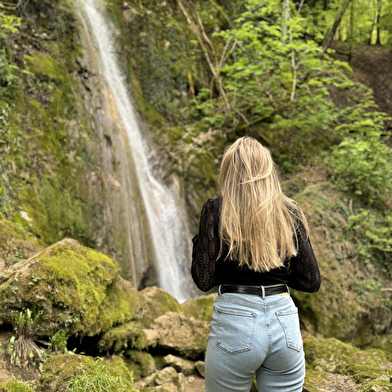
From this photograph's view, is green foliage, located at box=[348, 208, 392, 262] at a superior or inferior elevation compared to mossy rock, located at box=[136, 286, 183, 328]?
inferior

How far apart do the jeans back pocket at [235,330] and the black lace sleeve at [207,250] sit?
7.4 inches

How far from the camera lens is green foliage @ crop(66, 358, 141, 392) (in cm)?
238

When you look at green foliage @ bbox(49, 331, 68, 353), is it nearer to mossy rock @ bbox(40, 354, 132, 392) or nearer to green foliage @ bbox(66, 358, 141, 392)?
mossy rock @ bbox(40, 354, 132, 392)

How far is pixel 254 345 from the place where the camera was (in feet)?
4.97

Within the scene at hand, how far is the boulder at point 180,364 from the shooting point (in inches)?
167

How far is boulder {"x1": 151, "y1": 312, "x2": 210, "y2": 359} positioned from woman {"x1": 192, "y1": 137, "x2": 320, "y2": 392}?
3115mm

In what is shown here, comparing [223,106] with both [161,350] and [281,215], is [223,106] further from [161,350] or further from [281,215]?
[281,215]

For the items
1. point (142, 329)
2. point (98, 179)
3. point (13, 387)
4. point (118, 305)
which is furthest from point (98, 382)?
point (98, 179)

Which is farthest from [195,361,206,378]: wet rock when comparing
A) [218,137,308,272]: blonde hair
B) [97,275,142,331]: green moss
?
[218,137,308,272]: blonde hair

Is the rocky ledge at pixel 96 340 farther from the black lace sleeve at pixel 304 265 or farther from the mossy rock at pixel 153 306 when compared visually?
the black lace sleeve at pixel 304 265

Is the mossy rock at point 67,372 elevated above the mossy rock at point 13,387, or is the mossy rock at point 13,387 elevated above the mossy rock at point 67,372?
the mossy rock at point 13,387

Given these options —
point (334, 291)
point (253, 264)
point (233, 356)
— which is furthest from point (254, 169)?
point (334, 291)

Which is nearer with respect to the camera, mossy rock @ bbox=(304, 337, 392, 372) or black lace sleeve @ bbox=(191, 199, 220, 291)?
black lace sleeve @ bbox=(191, 199, 220, 291)

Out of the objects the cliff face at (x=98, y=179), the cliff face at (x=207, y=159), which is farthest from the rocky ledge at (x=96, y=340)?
the cliff face at (x=207, y=159)
